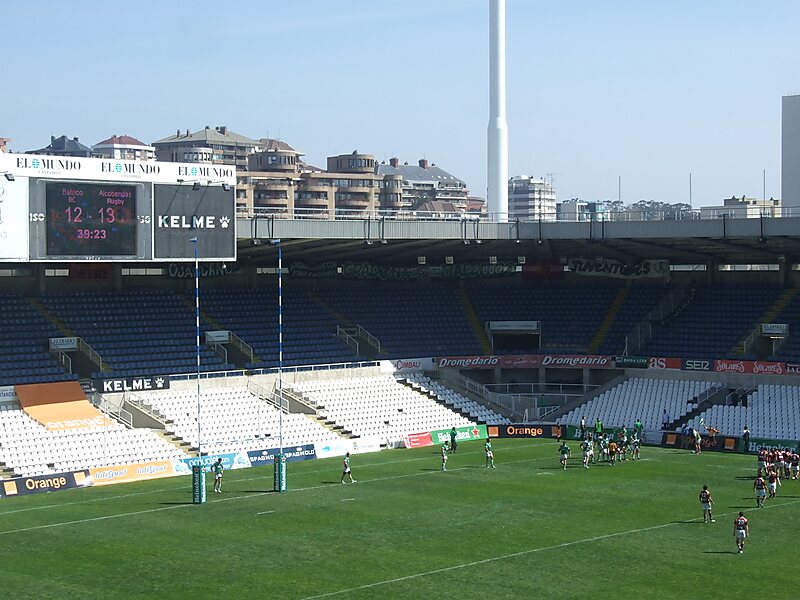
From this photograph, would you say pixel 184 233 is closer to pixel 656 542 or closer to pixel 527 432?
pixel 527 432

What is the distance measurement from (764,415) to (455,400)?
16.8 m

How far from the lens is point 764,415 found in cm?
6419

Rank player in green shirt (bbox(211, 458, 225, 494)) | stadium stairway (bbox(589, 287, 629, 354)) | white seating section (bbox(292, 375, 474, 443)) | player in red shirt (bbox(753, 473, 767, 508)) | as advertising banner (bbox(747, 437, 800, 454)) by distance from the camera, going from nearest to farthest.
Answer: player in red shirt (bbox(753, 473, 767, 508)) → player in green shirt (bbox(211, 458, 225, 494)) → as advertising banner (bbox(747, 437, 800, 454)) → white seating section (bbox(292, 375, 474, 443)) → stadium stairway (bbox(589, 287, 629, 354))

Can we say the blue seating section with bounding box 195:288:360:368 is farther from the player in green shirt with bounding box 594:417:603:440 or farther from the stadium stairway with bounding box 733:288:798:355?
the stadium stairway with bounding box 733:288:798:355

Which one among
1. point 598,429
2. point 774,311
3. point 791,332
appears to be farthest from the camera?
point 774,311

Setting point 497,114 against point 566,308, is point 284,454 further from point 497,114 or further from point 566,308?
point 497,114

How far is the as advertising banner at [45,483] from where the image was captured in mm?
48500

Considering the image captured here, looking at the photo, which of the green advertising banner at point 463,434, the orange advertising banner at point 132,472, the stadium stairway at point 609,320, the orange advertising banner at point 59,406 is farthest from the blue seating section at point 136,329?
the stadium stairway at point 609,320

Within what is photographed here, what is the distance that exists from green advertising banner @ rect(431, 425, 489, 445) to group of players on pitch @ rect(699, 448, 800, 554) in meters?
17.2

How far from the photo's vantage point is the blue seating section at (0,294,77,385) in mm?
59312

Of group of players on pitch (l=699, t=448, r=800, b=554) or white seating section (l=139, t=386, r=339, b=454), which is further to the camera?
white seating section (l=139, t=386, r=339, b=454)

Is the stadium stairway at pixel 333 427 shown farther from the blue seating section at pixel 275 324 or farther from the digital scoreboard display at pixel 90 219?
the digital scoreboard display at pixel 90 219

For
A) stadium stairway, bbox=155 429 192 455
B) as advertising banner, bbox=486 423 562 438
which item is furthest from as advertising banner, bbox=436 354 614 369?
stadium stairway, bbox=155 429 192 455

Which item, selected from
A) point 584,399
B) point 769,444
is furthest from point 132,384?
point 769,444
